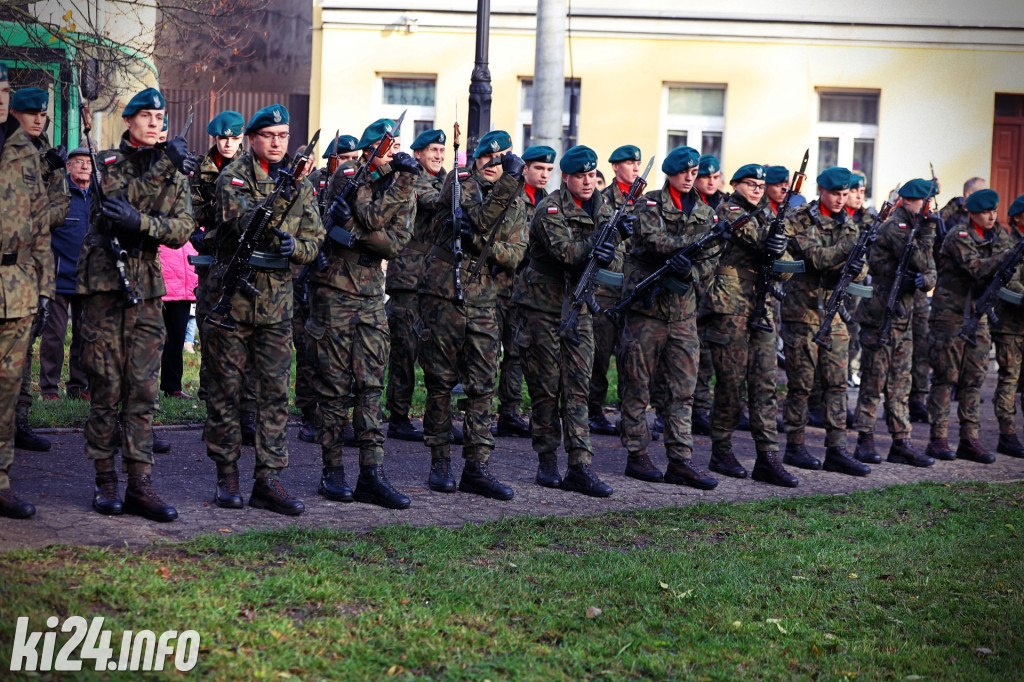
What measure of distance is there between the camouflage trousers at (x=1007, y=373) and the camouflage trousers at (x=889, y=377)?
45.6 inches

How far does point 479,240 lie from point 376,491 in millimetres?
1794

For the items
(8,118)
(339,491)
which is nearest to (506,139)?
(339,491)

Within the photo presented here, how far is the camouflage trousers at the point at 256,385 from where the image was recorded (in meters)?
7.20

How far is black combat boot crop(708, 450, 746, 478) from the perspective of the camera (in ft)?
31.6

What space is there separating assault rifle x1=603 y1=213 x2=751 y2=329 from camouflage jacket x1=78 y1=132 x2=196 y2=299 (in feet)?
11.1

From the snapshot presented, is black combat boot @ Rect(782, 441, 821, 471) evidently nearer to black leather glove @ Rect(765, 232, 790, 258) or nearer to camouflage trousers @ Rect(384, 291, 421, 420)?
black leather glove @ Rect(765, 232, 790, 258)

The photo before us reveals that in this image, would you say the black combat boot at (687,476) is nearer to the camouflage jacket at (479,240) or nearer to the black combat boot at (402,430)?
the camouflage jacket at (479,240)

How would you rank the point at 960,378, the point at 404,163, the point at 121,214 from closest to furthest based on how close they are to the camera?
1. the point at 121,214
2. the point at 404,163
3. the point at 960,378

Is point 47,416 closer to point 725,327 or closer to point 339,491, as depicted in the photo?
point 339,491

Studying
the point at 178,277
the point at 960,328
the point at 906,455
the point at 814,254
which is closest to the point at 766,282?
the point at 814,254

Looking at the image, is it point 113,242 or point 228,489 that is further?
point 228,489

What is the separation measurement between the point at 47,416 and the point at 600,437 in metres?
4.69

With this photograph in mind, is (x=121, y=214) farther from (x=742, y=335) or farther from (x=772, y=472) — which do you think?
(x=772, y=472)

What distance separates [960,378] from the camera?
11250 mm
